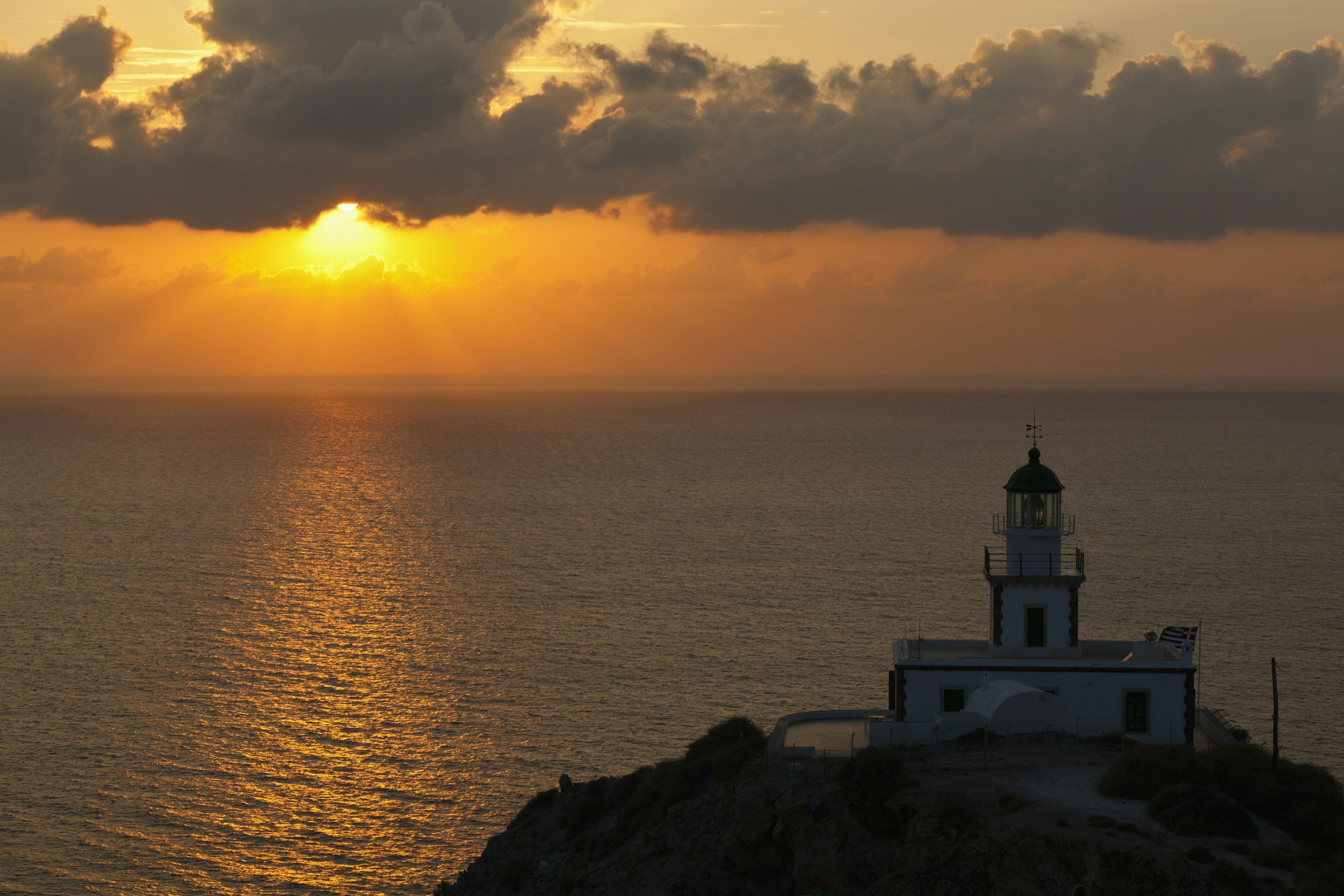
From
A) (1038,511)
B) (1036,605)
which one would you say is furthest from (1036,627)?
(1038,511)

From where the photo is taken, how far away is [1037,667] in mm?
35781

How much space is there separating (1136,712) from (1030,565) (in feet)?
17.3

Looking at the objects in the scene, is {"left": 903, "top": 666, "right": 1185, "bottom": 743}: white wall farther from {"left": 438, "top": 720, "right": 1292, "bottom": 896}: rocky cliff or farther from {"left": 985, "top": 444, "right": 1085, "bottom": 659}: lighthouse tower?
{"left": 438, "top": 720, "right": 1292, "bottom": 896}: rocky cliff

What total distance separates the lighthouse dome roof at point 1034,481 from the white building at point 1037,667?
0.04 metres

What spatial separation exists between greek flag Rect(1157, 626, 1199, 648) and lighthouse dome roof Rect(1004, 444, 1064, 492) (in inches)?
230

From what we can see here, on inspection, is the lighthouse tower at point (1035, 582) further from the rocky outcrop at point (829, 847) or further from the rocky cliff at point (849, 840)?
the rocky outcrop at point (829, 847)

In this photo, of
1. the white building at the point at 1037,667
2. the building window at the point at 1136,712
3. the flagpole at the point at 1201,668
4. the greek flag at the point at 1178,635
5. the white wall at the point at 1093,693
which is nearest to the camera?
the white building at the point at 1037,667

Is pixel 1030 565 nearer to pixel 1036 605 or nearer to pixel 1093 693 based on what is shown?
pixel 1036 605

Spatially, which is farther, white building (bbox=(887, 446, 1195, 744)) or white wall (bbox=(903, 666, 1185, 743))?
white wall (bbox=(903, 666, 1185, 743))

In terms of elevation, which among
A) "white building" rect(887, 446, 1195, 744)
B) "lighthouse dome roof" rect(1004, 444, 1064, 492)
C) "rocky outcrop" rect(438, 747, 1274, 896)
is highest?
"lighthouse dome roof" rect(1004, 444, 1064, 492)

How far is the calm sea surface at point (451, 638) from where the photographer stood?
4456 cm

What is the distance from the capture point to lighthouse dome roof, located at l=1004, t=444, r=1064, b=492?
37625 millimetres

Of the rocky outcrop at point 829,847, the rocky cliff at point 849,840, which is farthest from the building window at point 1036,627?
the rocky outcrop at point 829,847

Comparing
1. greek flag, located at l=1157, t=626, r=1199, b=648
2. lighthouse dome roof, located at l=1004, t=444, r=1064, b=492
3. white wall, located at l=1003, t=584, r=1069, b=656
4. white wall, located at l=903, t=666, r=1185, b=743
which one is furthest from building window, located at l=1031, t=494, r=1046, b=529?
greek flag, located at l=1157, t=626, r=1199, b=648
